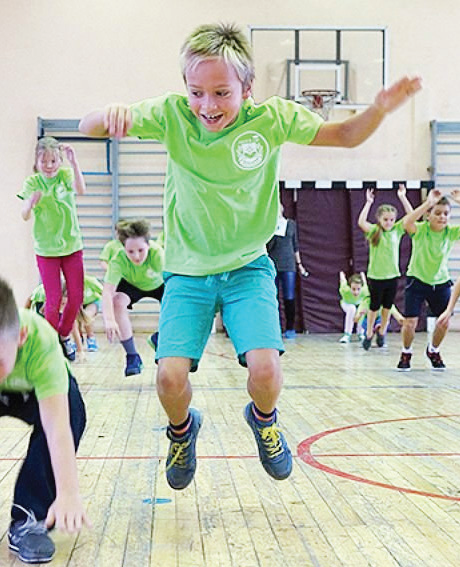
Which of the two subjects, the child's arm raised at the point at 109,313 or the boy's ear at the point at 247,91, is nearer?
the boy's ear at the point at 247,91

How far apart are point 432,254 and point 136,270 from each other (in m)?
2.60

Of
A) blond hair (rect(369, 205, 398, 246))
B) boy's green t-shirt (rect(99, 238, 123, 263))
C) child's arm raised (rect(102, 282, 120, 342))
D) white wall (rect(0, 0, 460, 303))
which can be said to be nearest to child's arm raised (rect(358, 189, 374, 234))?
blond hair (rect(369, 205, 398, 246))

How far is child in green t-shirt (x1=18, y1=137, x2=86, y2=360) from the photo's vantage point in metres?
6.43

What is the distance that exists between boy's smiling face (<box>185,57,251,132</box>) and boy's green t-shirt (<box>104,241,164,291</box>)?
10.8 feet

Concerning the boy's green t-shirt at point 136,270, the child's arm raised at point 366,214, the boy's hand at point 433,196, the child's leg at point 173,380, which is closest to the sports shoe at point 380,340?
the child's arm raised at point 366,214

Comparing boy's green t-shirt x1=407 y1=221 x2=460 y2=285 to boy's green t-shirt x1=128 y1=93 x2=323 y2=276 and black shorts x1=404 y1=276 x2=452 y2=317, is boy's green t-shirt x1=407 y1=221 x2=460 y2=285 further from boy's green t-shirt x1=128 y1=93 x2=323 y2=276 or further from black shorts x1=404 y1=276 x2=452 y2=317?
boy's green t-shirt x1=128 y1=93 x2=323 y2=276

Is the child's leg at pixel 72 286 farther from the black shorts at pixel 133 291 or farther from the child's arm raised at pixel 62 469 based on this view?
the child's arm raised at pixel 62 469

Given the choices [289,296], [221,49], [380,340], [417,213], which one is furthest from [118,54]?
[221,49]

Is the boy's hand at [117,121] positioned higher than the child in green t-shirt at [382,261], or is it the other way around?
the boy's hand at [117,121]

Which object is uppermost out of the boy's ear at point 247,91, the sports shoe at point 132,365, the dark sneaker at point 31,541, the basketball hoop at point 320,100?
the basketball hoop at point 320,100

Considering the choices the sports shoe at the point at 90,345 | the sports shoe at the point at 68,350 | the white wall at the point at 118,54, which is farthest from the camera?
the white wall at the point at 118,54

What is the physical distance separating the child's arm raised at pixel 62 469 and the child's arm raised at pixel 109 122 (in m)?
0.87

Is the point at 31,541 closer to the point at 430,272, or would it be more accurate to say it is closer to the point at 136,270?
the point at 136,270

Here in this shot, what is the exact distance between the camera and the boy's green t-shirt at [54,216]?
6438 mm
